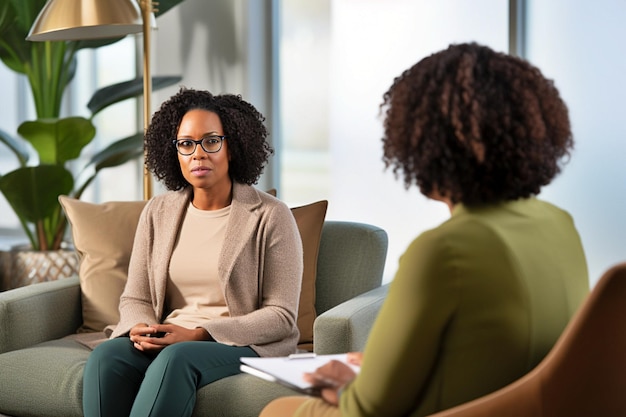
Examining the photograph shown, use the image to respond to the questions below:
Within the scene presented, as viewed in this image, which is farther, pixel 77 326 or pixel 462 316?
pixel 77 326

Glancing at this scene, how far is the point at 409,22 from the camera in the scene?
3.77m

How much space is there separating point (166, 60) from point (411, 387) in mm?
3203

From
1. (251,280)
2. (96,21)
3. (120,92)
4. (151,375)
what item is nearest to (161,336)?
(151,375)

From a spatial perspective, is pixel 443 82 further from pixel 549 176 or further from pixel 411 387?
pixel 411 387

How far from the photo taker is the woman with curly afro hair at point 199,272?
2.47 m

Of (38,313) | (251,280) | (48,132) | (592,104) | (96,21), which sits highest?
(96,21)

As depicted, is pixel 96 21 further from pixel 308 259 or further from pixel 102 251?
pixel 308 259

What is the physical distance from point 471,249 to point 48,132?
284 centimetres

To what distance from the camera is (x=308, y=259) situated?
2.93m

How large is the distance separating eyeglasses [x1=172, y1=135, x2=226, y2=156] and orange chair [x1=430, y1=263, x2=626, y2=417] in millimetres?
1492

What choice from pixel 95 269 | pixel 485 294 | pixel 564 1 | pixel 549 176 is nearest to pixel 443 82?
pixel 549 176

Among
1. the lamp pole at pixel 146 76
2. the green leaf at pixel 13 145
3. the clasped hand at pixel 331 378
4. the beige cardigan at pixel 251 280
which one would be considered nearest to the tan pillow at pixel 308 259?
the beige cardigan at pixel 251 280

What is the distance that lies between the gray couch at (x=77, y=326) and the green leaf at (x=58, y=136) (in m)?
0.96

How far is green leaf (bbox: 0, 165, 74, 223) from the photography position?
385 centimetres
